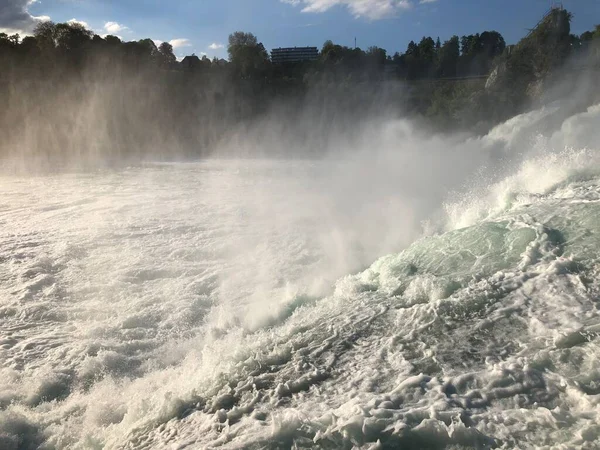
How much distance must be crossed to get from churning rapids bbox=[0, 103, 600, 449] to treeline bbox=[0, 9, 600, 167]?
22.6 metres

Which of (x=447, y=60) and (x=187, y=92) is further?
(x=447, y=60)

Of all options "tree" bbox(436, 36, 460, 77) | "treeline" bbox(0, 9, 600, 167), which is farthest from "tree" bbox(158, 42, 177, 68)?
"tree" bbox(436, 36, 460, 77)

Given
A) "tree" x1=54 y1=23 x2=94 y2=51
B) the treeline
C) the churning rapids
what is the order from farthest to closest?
"tree" x1=54 y1=23 x2=94 y2=51 → the treeline → the churning rapids

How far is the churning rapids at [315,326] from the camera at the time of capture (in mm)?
3643

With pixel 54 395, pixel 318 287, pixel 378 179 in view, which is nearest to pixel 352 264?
pixel 318 287

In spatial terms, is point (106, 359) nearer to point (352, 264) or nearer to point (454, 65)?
point (352, 264)

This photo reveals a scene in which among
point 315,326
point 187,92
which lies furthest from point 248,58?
point 315,326

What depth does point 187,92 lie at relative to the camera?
4366 cm

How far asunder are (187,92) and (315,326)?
42.1 meters

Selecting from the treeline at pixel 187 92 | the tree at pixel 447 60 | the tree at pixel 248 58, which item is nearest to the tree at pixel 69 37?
the treeline at pixel 187 92

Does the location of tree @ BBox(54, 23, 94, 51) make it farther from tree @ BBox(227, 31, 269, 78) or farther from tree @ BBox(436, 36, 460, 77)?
tree @ BBox(436, 36, 460, 77)

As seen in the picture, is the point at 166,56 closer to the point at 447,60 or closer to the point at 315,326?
the point at 447,60

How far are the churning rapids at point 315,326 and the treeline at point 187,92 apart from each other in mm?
22610

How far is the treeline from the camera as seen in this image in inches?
1407
